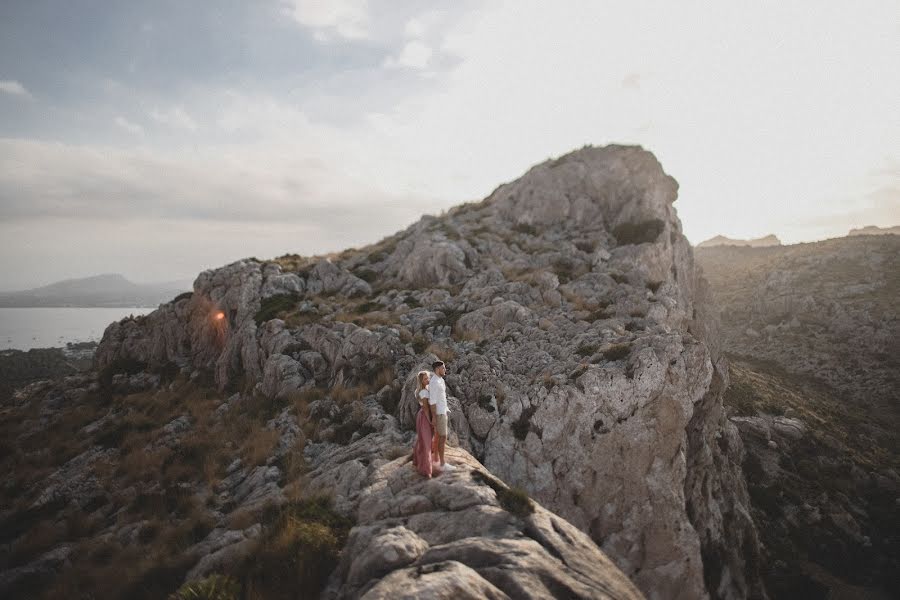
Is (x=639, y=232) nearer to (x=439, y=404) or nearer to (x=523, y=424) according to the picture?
(x=523, y=424)

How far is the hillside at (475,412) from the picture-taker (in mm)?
8500

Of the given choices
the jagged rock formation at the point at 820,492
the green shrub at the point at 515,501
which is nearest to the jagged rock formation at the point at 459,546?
the green shrub at the point at 515,501

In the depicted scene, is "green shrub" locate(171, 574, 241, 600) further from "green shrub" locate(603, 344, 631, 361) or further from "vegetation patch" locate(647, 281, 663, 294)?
"vegetation patch" locate(647, 281, 663, 294)

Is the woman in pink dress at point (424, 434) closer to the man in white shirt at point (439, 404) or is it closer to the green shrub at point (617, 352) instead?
the man in white shirt at point (439, 404)

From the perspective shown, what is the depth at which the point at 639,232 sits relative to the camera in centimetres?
3244

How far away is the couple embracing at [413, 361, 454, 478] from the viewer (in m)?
10.2

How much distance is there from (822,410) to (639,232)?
46.5m

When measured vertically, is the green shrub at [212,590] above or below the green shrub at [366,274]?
below

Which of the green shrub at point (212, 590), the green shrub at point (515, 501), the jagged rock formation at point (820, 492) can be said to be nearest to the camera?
the green shrub at point (212, 590)

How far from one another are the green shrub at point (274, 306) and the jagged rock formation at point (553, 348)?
18 centimetres

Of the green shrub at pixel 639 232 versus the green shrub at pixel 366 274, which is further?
the green shrub at pixel 366 274

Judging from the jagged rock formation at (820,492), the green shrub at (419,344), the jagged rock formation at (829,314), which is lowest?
the jagged rock formation at (820,492)

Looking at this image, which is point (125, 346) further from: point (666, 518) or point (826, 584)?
point (826, 584)

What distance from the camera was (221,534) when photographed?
10898mm
